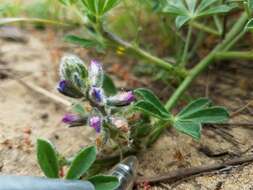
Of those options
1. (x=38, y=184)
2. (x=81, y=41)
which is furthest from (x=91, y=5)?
(x=38, y=184)

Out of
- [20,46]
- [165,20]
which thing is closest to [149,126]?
[165,20]

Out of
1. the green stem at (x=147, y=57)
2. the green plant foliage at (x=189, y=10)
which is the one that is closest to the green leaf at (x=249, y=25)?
the green plant foliage at (x=189, y=10)

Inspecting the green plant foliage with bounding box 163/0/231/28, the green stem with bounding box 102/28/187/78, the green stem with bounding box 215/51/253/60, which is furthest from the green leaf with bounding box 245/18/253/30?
the green stem with bounding box 102/28/187/78

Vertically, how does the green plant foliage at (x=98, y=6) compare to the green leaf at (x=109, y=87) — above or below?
above

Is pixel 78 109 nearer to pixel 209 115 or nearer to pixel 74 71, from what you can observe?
pixel 74 71

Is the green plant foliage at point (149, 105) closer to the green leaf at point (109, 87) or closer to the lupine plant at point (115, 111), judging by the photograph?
the lupine plant at point (115, 111)

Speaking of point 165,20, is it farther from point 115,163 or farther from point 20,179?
point 20,179
